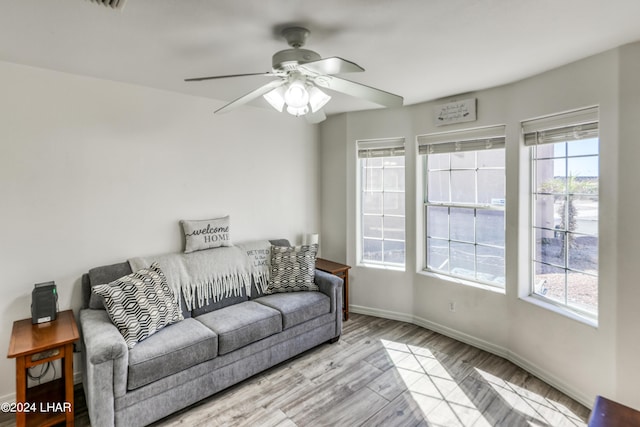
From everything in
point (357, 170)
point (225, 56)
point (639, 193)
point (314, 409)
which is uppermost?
point (225, 56)

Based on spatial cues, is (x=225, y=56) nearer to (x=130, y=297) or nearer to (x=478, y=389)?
(x=130, y=297)

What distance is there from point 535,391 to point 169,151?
11.7 feet

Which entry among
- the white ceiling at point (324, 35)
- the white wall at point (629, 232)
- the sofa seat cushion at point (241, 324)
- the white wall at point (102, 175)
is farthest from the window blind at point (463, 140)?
the sofa seat cushion at point (241, 324)

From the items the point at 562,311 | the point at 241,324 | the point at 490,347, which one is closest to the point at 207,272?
the point at 241,324

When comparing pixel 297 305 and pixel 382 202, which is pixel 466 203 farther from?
pixel 297 305

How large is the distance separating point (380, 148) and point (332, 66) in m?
2.30

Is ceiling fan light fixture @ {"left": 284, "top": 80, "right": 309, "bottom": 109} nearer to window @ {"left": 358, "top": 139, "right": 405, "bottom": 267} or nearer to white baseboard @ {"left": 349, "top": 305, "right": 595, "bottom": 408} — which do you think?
window @ {"left": 358, "top": 139, "right": 405, "bottom": 267}

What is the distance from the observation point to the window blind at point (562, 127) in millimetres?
2258

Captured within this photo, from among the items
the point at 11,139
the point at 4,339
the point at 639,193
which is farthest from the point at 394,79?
the point at 4,339

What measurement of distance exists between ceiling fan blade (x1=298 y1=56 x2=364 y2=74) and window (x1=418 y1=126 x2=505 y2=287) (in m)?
2.00

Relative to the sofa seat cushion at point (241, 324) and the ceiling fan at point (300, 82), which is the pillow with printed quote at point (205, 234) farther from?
the ceiling fan at point (300, 82)

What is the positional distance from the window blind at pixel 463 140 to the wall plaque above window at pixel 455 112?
11 cm

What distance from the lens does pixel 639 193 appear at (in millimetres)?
1999

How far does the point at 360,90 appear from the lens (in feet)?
5.91
